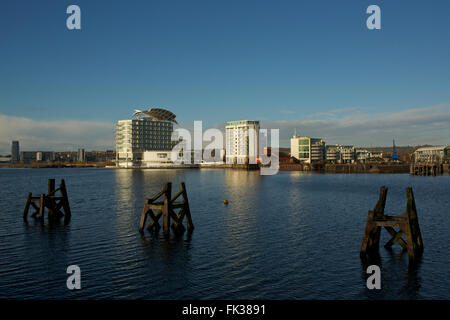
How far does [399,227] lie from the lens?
2078 cm

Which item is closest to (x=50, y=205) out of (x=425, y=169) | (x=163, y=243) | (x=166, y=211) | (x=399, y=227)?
(x=166, y=211)

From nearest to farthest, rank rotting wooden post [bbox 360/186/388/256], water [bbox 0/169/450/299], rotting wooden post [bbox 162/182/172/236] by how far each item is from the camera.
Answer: water [bbox 0/169/450/299]
rotting wooden post [bbox 360/186/388/256]
rotting wooden post [bbox 162/182/172/236]

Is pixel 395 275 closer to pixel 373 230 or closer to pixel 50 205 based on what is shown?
pixel 373 230

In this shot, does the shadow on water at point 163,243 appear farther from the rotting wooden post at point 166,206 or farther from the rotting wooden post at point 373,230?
the rotting wooden post at point 373,230

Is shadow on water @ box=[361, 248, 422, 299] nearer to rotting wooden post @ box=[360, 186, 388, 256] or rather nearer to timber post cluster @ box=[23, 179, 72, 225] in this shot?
rotting wooden post @ box=[360, 186, 388, 256]

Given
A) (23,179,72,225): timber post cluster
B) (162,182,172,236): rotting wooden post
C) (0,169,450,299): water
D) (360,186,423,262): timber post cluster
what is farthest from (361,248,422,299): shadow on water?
(23,179,72,225): timber post cluster

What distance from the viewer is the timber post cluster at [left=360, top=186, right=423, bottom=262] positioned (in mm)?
20328

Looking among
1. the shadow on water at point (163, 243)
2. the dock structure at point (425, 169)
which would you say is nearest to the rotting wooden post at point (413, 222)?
the shadow on water at point (163, 243)

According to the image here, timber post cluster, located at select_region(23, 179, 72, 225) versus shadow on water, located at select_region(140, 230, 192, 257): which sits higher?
timber post cluster, located at select_region(23, 179, 72, 225)

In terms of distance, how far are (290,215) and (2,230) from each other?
26.7 metres

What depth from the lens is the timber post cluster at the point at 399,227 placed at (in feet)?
66.7

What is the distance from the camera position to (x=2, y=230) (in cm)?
3006
